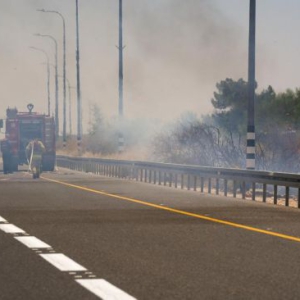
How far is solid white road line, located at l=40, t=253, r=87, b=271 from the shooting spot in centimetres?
1008

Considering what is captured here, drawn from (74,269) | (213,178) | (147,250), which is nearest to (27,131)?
(213,178)

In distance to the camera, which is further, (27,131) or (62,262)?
(27,131)

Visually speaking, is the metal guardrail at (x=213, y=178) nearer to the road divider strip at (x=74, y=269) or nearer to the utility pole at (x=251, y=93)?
the utility pole at (x=251, y=93)

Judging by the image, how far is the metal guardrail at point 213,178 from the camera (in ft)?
72.9

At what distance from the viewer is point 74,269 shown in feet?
32.8

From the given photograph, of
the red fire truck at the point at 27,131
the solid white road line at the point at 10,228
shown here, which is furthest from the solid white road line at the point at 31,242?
the red fire truck at the point at 27,131

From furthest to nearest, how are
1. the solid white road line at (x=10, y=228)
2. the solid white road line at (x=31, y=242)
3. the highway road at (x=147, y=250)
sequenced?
the solid white road line at (x=10, y=228), the solid white road line at (x=31, y=242), the highway road at (x=147, y=250)

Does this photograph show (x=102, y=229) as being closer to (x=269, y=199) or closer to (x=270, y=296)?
(x=270, y=296)

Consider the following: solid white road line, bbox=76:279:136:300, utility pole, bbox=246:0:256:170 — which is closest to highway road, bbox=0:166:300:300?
solid white road line, bbox=76:279:136:300

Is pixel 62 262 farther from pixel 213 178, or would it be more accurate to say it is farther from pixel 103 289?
pixel 213 178

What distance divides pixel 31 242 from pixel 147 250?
1.68m

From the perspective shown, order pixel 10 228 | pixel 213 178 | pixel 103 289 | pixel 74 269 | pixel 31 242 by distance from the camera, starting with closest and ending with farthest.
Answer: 1. pixel 103 289
2. pixel 74 269
3. pixel 31 242
4. pixel 10 228
5. pixel 213 178

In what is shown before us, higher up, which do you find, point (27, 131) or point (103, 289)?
point (27, 131)

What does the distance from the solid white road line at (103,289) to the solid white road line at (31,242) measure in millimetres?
3020
